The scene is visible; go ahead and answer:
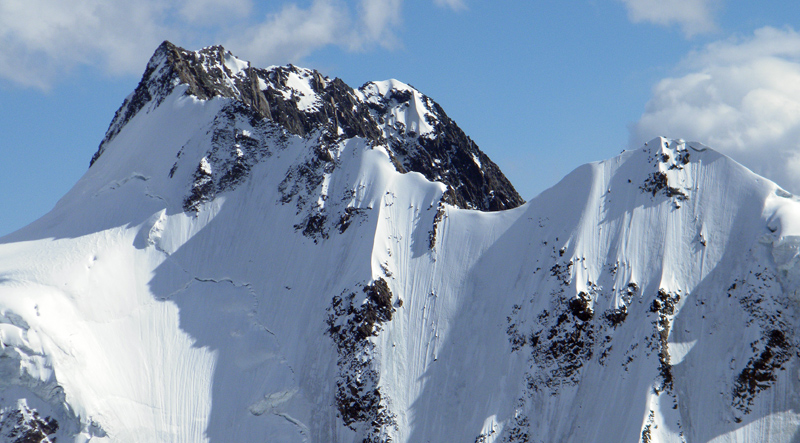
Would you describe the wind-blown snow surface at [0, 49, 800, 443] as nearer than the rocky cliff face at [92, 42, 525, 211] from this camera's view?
Yes

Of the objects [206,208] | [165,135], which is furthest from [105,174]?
[206,208]

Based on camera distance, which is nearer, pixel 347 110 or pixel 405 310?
pixel 405 310

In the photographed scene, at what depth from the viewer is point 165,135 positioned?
81938mm

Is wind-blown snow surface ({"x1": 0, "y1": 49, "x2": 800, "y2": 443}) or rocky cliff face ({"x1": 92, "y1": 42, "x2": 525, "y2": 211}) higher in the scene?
rocky cliff face ({"x1": 92, "y1": 42, "x2": 525, "y2": 211})

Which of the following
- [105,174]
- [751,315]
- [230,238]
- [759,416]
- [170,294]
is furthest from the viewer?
[105,174]

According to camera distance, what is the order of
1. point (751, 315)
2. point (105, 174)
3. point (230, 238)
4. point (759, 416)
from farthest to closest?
point (105, 174), point (230, 238), point (751, 315), point (759, 416)

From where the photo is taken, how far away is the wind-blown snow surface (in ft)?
191

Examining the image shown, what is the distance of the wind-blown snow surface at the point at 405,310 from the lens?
58250mm

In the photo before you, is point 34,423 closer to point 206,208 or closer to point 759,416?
point 206,208

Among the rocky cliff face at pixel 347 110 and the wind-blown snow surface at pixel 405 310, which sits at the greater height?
the rocky cliff face at pixel 347 110

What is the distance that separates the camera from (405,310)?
220 ft

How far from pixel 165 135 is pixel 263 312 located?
26.3 m

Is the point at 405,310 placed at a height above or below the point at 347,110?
below

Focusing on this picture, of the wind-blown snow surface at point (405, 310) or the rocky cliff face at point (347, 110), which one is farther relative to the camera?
the rocky cliff face at point (347, 110)
